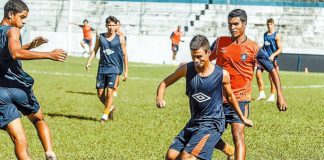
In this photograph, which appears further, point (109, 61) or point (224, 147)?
point (109, 61)

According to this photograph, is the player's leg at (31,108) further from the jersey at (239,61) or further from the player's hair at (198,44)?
the jersey at (239,61)

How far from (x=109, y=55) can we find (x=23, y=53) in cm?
699

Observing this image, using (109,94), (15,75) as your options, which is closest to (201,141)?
(15,75)

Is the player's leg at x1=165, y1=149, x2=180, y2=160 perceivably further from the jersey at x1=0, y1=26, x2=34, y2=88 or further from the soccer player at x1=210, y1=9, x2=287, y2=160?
the jersey at x1=0, y1=26, x2=34, y2=88

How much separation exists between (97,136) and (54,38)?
127 feet

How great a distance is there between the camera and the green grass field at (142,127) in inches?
380

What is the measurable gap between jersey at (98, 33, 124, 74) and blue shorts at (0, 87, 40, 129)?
19.4ft

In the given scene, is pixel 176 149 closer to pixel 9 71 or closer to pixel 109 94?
pixel 9 71

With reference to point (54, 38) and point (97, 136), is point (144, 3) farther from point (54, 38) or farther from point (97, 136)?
point (97, 136)

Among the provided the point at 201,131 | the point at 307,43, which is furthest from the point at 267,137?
the point at 307,43

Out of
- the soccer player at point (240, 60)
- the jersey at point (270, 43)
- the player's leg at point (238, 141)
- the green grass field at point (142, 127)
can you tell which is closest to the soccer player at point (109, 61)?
the green grass field at point (142, 127)

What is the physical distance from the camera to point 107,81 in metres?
13.8

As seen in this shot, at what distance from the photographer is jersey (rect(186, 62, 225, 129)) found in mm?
7191

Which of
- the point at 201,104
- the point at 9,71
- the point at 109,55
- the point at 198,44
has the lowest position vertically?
the point at 109,55
